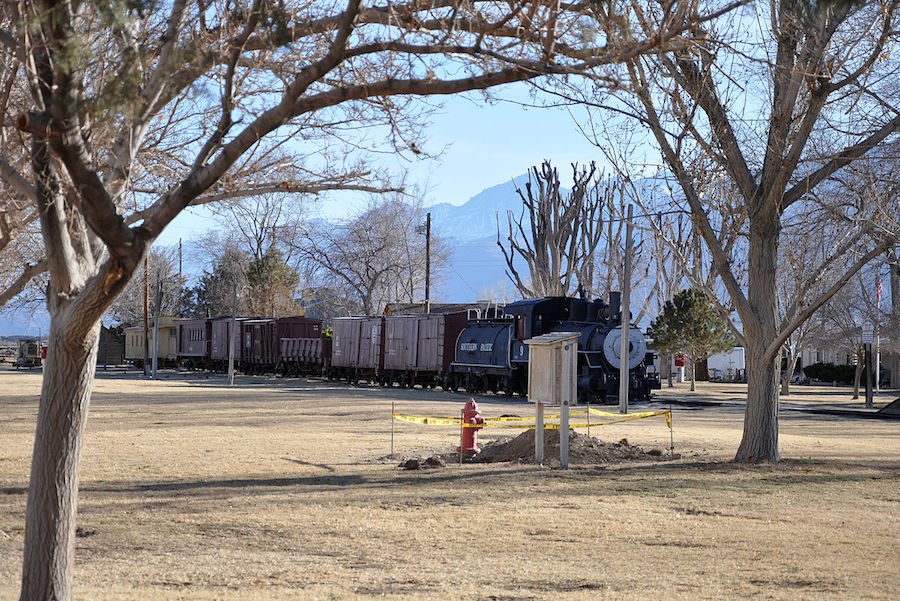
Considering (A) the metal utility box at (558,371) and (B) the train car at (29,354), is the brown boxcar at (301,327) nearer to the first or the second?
(B) the train car at (29,354)

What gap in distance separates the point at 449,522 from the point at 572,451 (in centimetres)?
587

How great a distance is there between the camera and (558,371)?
13953 mm

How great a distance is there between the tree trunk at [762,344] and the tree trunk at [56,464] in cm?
1123

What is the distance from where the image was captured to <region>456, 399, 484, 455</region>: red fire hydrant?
1538 centimetres

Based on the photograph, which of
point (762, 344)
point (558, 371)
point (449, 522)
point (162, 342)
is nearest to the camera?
point (449, 522)

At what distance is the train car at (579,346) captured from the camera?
31.5 metres

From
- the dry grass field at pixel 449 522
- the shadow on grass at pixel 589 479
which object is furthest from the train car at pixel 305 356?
the shadow on grass at pixel 589 479

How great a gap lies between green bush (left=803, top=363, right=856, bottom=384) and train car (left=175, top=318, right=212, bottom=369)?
3821 cm

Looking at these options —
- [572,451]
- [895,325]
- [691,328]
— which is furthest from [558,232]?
[572,451]

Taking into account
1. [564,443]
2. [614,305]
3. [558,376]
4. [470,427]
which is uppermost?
[614,305]

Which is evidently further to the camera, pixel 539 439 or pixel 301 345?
pixel 301 345

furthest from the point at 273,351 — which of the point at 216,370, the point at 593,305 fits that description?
the point at 593,305

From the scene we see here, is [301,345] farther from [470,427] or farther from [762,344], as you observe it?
[762,344]

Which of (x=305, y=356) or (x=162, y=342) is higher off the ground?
(x=162, y=342)
